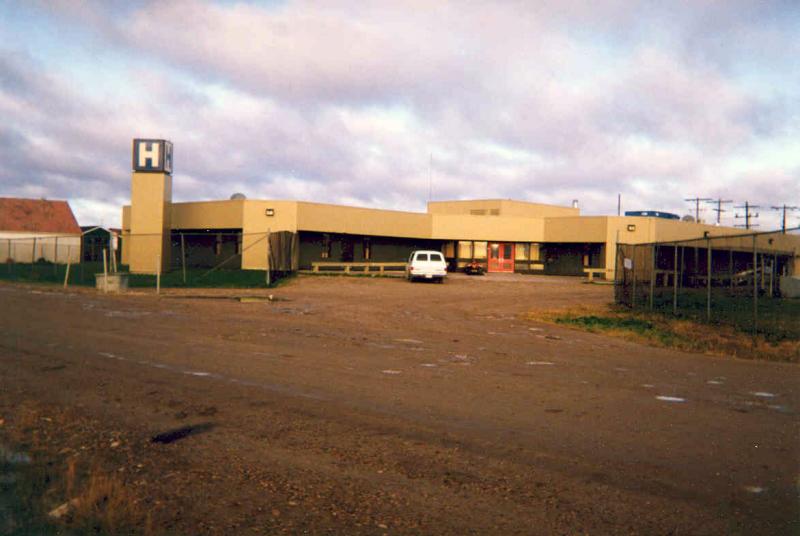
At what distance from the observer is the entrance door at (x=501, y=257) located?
1908 inches

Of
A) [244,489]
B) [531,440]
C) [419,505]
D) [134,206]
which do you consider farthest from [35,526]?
[134,206]

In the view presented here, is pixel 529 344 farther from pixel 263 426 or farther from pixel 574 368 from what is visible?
pixel 263 426

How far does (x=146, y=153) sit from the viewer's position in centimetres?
3700

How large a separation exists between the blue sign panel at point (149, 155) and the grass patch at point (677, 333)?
2556 cm

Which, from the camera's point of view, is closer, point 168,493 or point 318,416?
point 168,493

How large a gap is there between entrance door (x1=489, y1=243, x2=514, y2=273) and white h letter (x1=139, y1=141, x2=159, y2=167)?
24.4 metres

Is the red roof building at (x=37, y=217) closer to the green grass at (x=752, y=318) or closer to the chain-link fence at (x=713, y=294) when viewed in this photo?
the chain-link fence at (x=713, y=294)

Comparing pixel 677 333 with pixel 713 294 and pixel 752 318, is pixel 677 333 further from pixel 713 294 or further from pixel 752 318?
pixel 713 294

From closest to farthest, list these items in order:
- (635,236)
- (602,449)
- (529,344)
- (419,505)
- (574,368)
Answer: (419,505), (602,449), (574,368), (529,344), (635,236)

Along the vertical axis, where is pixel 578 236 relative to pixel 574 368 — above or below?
above

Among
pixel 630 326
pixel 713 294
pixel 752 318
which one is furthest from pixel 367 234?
pixel 752 318

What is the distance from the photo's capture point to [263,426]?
22.0 ft

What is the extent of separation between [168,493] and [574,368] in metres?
7.62

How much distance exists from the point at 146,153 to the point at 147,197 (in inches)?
99.8
